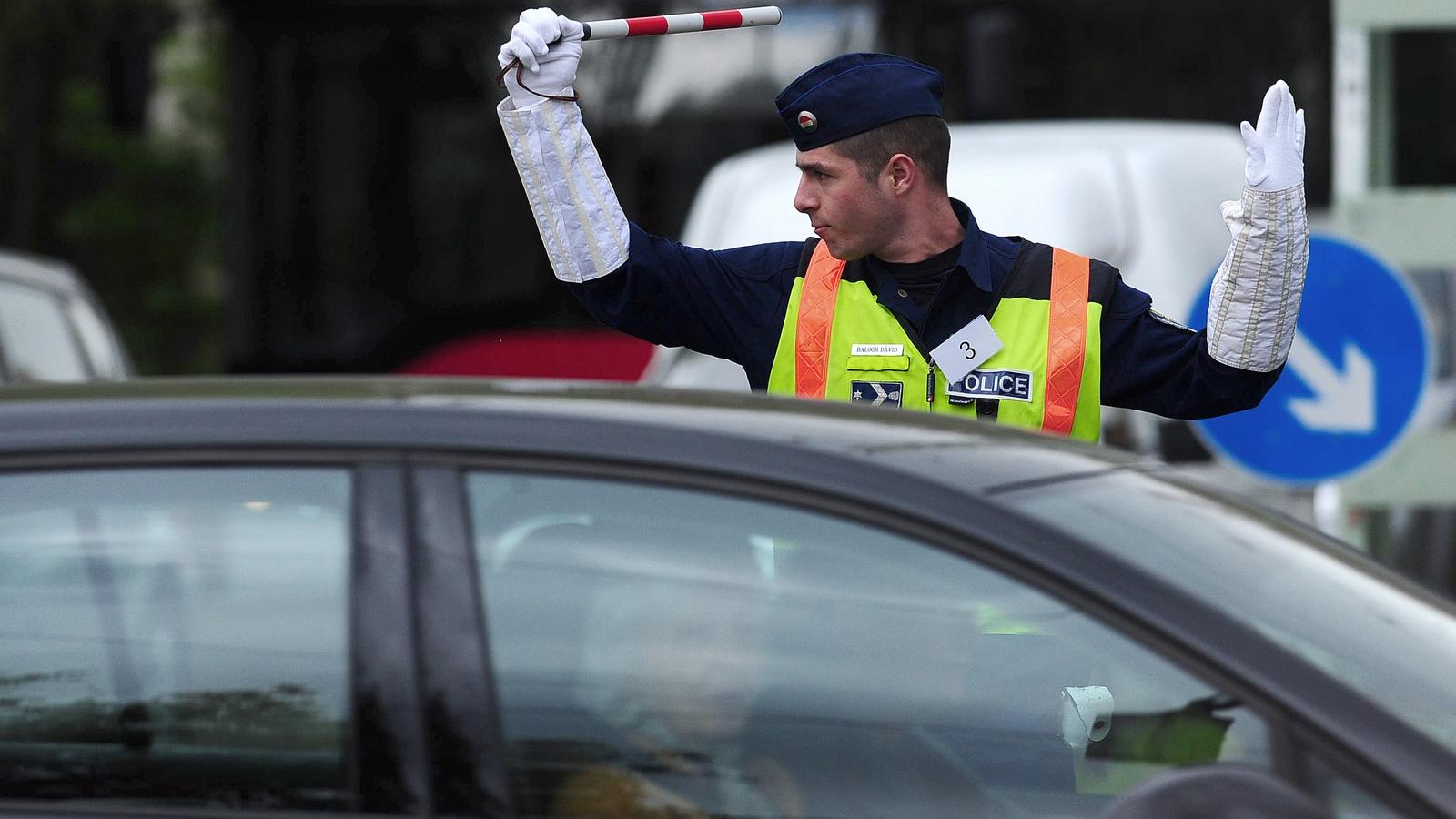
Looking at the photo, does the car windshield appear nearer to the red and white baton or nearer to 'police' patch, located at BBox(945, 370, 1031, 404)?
'police' patch, located at BBox(945, 370, 1031, 404)

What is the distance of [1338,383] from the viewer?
548cm

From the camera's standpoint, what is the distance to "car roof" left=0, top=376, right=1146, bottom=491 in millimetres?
2393

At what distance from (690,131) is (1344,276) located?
4.81 metres

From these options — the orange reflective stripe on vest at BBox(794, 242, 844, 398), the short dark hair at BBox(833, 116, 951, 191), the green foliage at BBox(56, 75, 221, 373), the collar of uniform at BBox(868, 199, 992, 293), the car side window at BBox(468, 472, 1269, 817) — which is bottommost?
the green foliage at BBox(56, 75, 221, 373)

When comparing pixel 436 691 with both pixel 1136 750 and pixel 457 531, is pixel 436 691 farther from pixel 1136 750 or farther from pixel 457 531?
pixel 1136 750

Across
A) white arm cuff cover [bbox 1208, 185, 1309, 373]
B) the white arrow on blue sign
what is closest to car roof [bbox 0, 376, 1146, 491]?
white arm cuff cover [bbox 1208, 185, 1309, 373]

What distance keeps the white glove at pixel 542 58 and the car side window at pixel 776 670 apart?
1290 millimetres

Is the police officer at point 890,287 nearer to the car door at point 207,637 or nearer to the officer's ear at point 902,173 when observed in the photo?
the officer's ear at point 902,173

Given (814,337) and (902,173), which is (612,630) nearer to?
(814,337)

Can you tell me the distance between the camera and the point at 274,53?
10.4 m

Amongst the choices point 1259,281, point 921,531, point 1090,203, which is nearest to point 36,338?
point 1090,203

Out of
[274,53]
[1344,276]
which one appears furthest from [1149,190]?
[274,53]

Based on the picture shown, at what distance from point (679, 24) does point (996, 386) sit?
832 millimetres

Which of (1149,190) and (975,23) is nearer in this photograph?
(1149,190)
